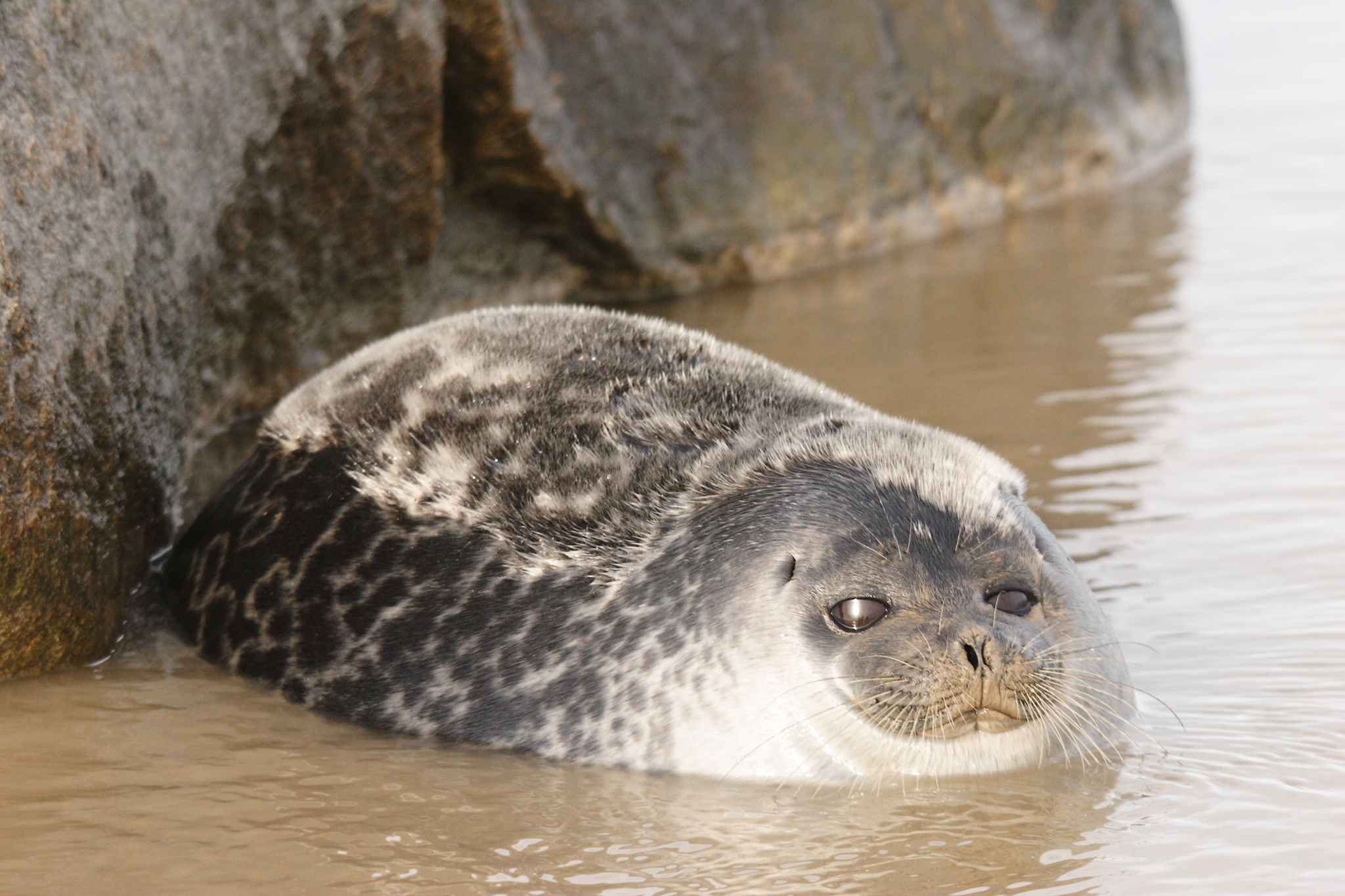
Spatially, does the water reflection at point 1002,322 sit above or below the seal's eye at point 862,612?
above

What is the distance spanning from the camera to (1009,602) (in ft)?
10.3

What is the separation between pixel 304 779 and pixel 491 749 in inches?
15.0

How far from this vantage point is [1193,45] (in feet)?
39.4

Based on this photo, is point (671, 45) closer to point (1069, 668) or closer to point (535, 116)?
point (535, 116)

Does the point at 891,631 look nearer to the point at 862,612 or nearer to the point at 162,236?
the point at 862,612

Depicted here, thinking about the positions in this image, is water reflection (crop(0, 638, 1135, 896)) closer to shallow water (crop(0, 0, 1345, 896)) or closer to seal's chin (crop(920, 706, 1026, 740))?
shallow water (crop(0, 0, 1345, 896))

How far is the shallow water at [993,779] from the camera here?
9.16 feet

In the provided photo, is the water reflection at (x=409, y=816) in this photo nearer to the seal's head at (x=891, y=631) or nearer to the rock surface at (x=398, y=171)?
the seal's head at (x=891, y=631)

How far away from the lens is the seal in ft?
10.3

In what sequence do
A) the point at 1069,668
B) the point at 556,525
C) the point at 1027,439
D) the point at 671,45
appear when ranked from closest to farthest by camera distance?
the point at 1069,668 < the point at 556,525 < the point at 1027,439 < the point at 671,45

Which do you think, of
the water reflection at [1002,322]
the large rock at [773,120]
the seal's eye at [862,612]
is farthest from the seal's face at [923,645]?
the large rock at [773,120]

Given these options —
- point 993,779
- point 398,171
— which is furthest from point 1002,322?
point 993,779

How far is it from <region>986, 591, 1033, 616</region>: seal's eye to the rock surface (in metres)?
2.00

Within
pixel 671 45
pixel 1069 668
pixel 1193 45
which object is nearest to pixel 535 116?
pixel 671 45
